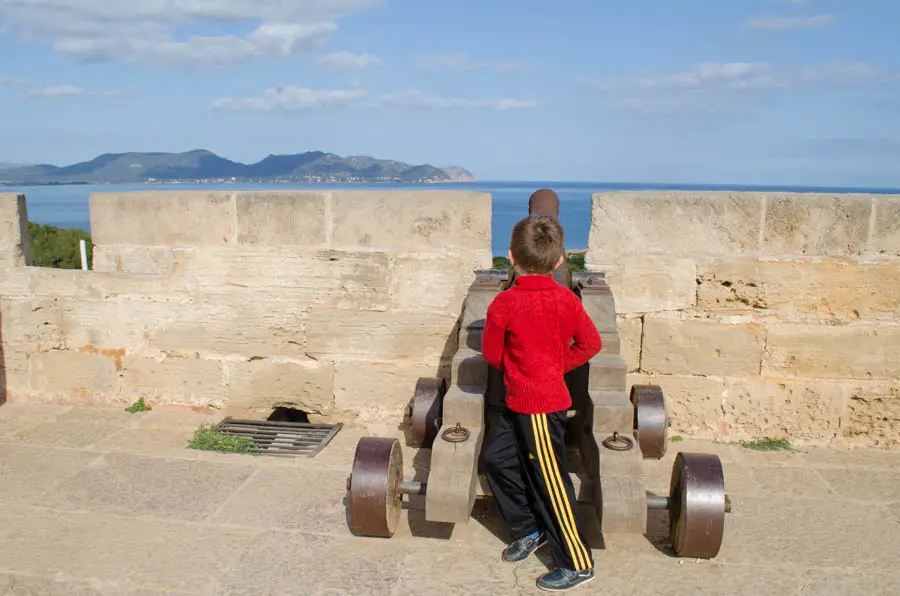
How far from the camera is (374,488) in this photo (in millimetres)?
3020

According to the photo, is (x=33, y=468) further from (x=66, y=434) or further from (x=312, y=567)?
(x=312, y=567)

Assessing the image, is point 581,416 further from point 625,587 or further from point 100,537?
point 100,537

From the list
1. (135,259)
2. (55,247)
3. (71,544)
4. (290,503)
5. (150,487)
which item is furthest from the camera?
(55,247)

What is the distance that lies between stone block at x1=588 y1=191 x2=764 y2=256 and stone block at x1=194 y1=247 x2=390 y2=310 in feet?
4.44

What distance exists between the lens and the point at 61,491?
3.66 m

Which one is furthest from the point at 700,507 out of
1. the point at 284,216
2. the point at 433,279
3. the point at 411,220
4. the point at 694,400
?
the point at 284,216

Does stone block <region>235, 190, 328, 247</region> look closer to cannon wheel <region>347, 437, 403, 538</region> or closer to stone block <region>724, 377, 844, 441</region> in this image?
cannon wheel <region>347, 437, 403, 538</region>

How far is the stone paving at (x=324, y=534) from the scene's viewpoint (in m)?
2.82

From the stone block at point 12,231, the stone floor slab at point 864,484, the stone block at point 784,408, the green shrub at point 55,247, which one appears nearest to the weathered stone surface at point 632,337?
the stone block at point 784,408

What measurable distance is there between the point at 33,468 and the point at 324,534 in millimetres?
1835

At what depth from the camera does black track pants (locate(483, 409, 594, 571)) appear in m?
2.79

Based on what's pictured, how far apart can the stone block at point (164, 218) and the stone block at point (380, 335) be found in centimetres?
86

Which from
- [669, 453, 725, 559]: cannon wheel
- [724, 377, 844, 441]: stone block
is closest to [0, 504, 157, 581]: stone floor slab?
[669, 453, 725, 559]: cannon wheel

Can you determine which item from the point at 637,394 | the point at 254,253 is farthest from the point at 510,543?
the point at 254,253
